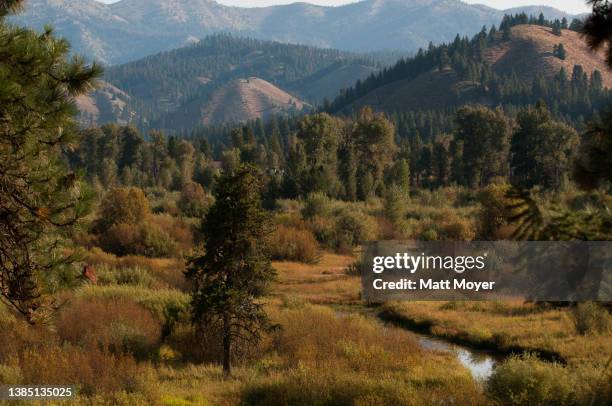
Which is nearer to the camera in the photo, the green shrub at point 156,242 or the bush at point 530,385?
the bush at point 530,385

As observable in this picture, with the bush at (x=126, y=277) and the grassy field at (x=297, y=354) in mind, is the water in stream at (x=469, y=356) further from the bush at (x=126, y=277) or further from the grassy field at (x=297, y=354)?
the bush at (x=126, y=277)

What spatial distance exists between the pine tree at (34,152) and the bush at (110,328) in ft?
31.8

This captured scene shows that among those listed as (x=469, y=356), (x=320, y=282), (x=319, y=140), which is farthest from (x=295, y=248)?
(x=319, y=140)

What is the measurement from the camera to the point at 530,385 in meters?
15.0

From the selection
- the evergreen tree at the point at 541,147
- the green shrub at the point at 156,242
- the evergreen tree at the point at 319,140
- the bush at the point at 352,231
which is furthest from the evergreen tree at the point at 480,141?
the green shrub at the point at 156,242

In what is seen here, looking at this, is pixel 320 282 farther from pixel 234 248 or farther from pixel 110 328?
pixel 234 248

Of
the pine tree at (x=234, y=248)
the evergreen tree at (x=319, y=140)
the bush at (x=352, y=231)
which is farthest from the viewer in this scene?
the evergreen tree at (x=319, y=140)

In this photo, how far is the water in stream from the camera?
22.3 m

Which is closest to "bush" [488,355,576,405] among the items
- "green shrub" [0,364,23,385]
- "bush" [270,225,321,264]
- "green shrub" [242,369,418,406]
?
"green shrub" [242,369,418,406]

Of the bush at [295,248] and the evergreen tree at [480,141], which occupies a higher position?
the evergreen tree at [480,141]

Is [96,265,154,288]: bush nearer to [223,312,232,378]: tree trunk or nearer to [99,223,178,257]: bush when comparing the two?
[99,223,178,257]: bush

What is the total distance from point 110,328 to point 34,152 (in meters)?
12.4

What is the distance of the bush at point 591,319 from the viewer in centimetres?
2469

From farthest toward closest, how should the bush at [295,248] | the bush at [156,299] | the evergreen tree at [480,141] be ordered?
the evergreen tree at [480,141], the bush at [295,248], the bush at [156,299]
